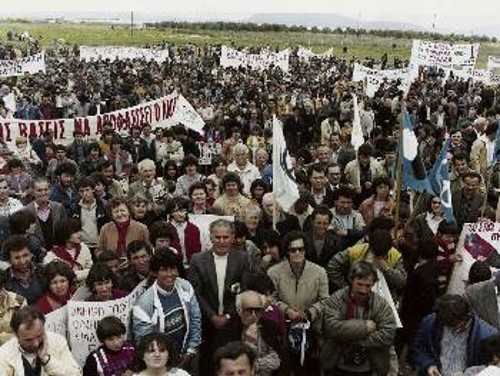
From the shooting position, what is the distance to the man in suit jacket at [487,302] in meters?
5.73

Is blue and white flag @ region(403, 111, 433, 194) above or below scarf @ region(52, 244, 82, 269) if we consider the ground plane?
above

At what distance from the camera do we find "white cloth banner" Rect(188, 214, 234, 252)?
7195 millimetres

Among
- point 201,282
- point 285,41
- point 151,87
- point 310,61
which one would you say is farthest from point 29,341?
point 285,41

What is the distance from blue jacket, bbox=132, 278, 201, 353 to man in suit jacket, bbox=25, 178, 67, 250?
2.37 metres

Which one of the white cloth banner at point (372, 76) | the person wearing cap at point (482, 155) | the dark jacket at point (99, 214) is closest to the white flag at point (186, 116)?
the person wearing cap at point (482, 155)

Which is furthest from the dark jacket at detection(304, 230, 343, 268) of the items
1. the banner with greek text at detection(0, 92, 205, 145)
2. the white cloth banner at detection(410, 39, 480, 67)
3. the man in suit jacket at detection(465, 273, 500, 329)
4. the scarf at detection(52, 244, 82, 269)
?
the white cloth banner at detection(410, 39, 480, 67)

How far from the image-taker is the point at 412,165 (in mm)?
7672

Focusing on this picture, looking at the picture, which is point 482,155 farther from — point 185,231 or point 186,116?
point 185,231

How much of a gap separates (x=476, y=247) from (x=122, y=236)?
324 centimetres

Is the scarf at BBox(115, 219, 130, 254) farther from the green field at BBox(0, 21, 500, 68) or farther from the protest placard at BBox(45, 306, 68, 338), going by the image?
the green field at BBox(0, 21, 500, 68)

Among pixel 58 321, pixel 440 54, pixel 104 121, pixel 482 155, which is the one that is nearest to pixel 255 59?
pixel 440 54

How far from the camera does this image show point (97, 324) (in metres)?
5.16

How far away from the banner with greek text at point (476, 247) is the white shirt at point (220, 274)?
2030mm

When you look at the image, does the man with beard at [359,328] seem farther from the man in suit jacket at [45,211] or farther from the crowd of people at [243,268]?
the man in suit jacket at [45,211]
